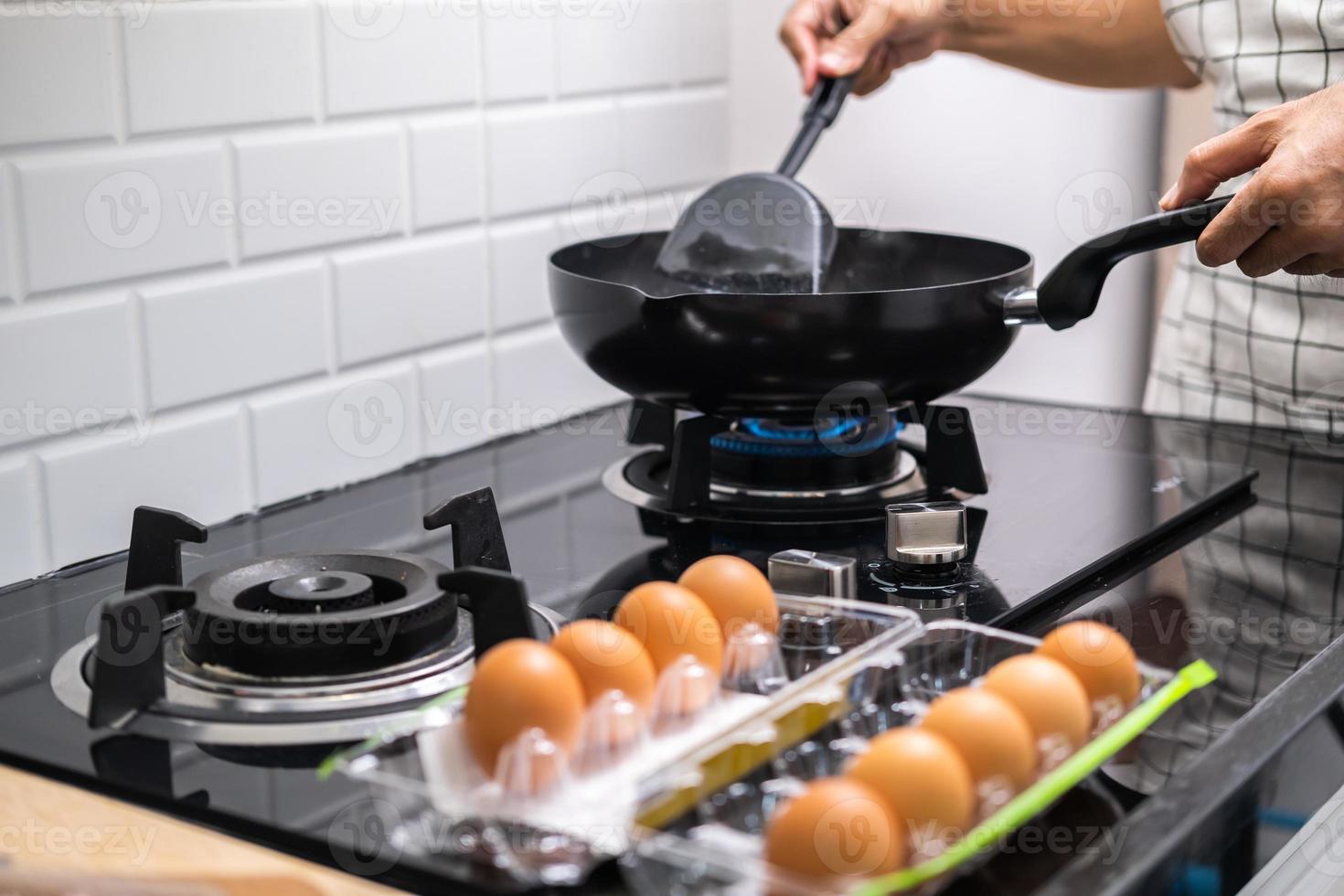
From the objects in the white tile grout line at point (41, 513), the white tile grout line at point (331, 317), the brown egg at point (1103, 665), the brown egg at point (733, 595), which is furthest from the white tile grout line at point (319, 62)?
the brown egg at point (1103, 665)

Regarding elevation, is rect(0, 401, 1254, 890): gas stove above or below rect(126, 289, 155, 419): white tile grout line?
below

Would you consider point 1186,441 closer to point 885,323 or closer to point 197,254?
point 885,323

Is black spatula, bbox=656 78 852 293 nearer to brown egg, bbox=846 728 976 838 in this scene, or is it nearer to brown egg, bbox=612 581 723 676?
brown egg, bbox=612 581 723 676

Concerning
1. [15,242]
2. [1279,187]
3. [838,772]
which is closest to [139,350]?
[15,242]

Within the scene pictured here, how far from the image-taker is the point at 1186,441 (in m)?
1.31

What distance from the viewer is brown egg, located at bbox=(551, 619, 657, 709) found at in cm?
65

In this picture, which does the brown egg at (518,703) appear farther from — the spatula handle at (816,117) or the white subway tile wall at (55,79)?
the spatula handle at (816,117)

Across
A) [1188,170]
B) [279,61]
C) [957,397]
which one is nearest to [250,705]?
[279,61]

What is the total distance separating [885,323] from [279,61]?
51 cm

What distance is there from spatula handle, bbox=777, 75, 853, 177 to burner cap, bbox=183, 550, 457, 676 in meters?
0.54

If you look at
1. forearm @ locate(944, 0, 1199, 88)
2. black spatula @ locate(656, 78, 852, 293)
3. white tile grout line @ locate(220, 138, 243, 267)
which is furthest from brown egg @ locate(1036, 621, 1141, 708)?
forearm @ locate(944, 0, 1199, 88)

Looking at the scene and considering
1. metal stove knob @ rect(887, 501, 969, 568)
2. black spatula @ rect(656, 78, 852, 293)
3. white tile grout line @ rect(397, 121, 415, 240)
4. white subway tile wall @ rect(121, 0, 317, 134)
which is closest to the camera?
metal stove knob @ rect(887, 501, 969, 568)

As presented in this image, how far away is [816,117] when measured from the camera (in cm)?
128

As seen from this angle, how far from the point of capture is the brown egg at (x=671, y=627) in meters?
0.70
